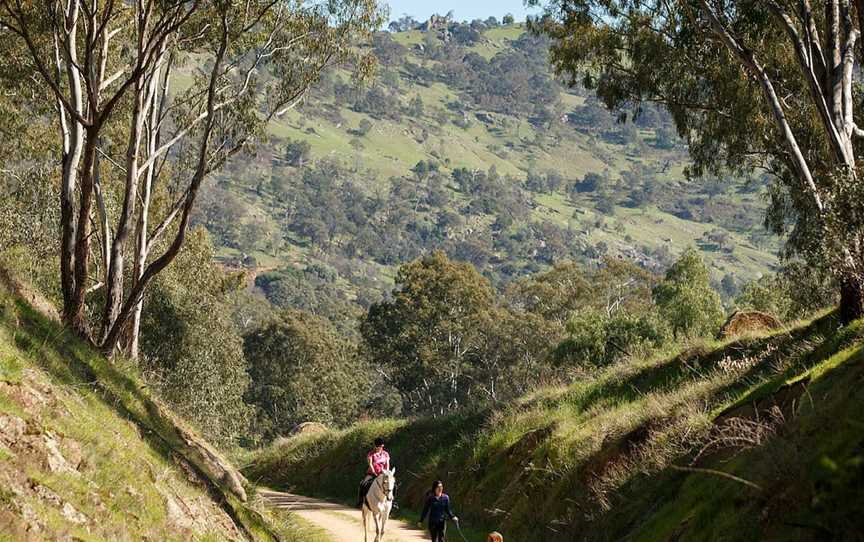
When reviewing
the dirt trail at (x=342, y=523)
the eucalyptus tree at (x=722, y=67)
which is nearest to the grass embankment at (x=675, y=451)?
the dirt trail at (x=342, y=523)

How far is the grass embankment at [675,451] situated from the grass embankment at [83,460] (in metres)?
4.79

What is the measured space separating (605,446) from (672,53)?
468 inches

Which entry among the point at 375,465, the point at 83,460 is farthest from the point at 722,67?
the point at 83,460

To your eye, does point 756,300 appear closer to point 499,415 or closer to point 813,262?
point 499,415

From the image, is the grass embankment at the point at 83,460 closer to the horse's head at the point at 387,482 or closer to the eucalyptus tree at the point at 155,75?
the horse's head at the point at 387,482

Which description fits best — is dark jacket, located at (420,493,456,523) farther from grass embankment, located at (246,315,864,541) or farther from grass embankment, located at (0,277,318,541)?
grass embankment, located at (0,277,318,541)

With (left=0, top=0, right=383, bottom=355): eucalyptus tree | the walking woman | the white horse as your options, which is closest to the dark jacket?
the walking woman

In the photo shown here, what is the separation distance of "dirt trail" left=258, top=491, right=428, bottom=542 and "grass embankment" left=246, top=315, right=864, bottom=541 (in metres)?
1.55

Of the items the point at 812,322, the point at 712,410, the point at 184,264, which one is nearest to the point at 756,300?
the point at 184,264

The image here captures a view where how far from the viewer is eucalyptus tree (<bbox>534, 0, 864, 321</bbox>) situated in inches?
741

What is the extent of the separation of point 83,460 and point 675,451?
7.88m

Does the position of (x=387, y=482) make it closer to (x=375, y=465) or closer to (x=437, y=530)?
(x=375, y=465)

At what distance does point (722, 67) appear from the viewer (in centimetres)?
2414

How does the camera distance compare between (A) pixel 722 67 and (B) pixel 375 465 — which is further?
(A) pixel 722 67
